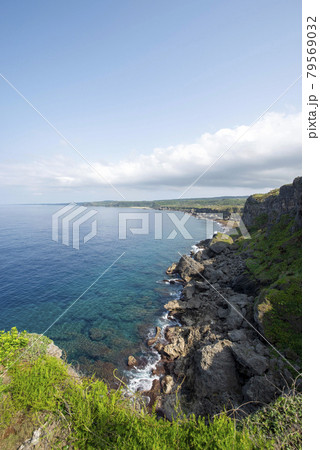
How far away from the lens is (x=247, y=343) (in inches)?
620

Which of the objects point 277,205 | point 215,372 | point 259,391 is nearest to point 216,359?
point 215,372

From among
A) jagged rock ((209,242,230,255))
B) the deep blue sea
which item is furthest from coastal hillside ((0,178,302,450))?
jagged rock ((209,242,230,255))

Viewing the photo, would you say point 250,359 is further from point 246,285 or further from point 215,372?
point 246,285

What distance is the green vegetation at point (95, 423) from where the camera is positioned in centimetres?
487

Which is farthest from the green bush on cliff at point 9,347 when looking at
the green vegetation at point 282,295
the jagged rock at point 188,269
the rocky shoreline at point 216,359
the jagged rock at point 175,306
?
the jagged rock at point 188,269

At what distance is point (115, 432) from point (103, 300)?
24416 millimetres

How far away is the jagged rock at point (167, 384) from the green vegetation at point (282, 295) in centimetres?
886

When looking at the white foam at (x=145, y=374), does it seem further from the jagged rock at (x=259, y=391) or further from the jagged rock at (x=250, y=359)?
the jagged rock at (x=259, y=391)

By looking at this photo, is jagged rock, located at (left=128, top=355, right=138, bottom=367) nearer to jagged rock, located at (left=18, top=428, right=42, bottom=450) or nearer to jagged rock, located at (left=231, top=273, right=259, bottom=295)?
jagged rock, located at (left=18, top=428, right=42, bottom=450)

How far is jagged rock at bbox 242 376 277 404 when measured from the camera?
1147 cm

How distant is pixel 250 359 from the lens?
13664 mm

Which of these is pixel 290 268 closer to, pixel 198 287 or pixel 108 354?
pixel 198 287

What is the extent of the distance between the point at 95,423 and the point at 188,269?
32201 mm

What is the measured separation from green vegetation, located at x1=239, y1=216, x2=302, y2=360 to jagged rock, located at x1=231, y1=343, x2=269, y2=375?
2.24m
